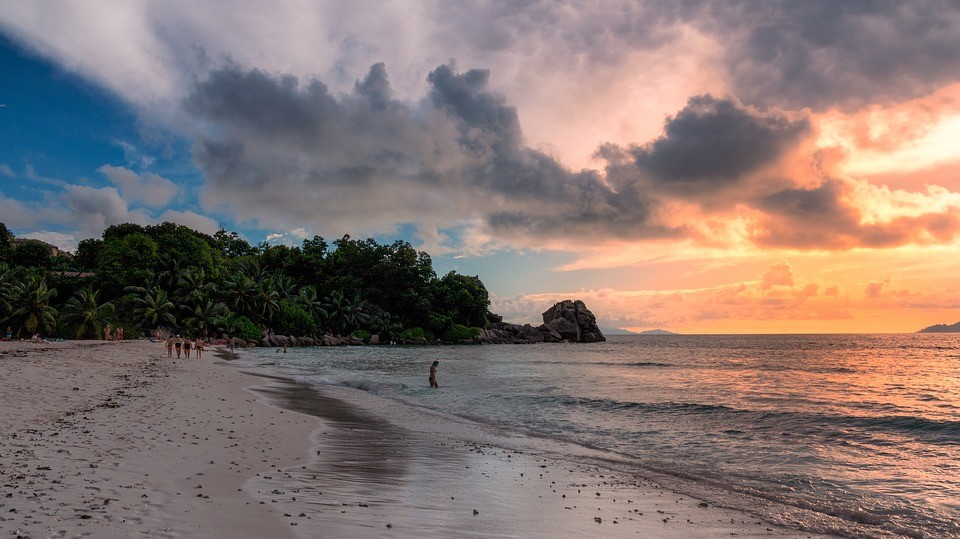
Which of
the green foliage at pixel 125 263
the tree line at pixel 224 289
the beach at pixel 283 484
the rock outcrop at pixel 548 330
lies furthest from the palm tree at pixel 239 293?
the beach at pixel 283 484

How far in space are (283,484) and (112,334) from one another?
75303mm

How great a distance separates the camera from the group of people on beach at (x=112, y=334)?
216ft

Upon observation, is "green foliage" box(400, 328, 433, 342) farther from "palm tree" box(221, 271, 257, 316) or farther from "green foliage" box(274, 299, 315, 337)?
"palm tree" box(221, 271, 257, 316)

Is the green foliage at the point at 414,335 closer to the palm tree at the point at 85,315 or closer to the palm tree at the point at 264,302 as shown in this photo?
the palm tree at the point at 264,302

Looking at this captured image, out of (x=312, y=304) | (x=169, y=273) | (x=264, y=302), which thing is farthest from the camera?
(x=312, y=304)

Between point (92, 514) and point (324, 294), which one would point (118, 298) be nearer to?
point (324, 294)

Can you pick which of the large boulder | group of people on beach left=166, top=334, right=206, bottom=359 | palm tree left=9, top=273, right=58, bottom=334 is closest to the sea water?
group of people on beach left=166, top=334, right=206, bottom=359

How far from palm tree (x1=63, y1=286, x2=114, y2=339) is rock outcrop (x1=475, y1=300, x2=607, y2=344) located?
259 ft

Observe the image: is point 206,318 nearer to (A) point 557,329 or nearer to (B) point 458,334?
(B) point 458,334

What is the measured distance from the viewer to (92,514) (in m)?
5.73

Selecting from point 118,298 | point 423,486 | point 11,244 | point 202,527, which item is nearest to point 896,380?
point 423,486

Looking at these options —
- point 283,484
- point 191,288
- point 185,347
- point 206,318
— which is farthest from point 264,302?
point 283,484

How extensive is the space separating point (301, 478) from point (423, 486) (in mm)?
2106

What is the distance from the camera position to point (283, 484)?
828cm
